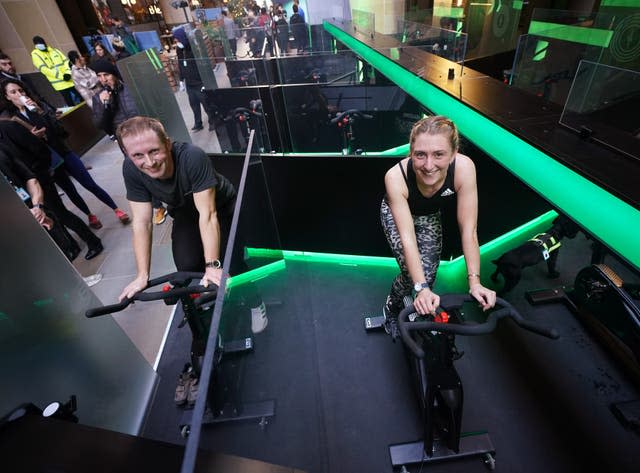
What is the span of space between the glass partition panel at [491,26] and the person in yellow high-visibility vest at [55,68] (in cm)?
779

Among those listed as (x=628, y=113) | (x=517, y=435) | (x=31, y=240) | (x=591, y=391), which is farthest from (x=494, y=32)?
(x=31, y=240)

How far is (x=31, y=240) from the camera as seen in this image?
1.44 m

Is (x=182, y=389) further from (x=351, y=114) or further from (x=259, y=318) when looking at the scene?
(x=351, y=114)

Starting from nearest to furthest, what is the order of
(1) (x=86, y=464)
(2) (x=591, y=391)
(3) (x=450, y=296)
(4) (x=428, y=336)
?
(1) (x=86, y=464) → (3) (x=450, y=296) → (4) (x=428, y=336) → (2) (x=591, y=391)

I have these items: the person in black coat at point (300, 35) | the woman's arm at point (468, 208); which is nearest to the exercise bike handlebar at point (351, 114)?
the woman's arm at point (468, 208)

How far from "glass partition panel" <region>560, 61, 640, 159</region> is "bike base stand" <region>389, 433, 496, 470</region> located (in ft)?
5.18

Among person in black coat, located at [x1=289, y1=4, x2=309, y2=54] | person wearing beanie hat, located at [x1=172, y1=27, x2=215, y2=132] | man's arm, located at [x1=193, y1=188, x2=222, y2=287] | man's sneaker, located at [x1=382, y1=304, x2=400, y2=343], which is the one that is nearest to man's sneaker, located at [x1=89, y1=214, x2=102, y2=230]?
person wearing beanie hat, located at [x1=172, y1=27, x2=215, y2=132]

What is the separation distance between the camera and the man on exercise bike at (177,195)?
1568 millimetres

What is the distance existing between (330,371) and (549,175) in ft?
5.71

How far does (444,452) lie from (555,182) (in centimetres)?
151

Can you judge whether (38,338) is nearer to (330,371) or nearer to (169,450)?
(169,450)

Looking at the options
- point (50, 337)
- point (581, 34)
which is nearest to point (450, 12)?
point (581, 34)

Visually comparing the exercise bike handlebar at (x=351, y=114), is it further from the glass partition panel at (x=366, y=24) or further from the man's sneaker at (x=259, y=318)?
the glass partition panel at (x=366, y=24)

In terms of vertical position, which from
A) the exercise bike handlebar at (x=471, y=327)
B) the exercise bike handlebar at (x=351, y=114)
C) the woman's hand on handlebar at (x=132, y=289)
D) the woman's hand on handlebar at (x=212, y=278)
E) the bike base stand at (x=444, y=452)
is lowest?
the bike base stand at (x=444, y=452)
